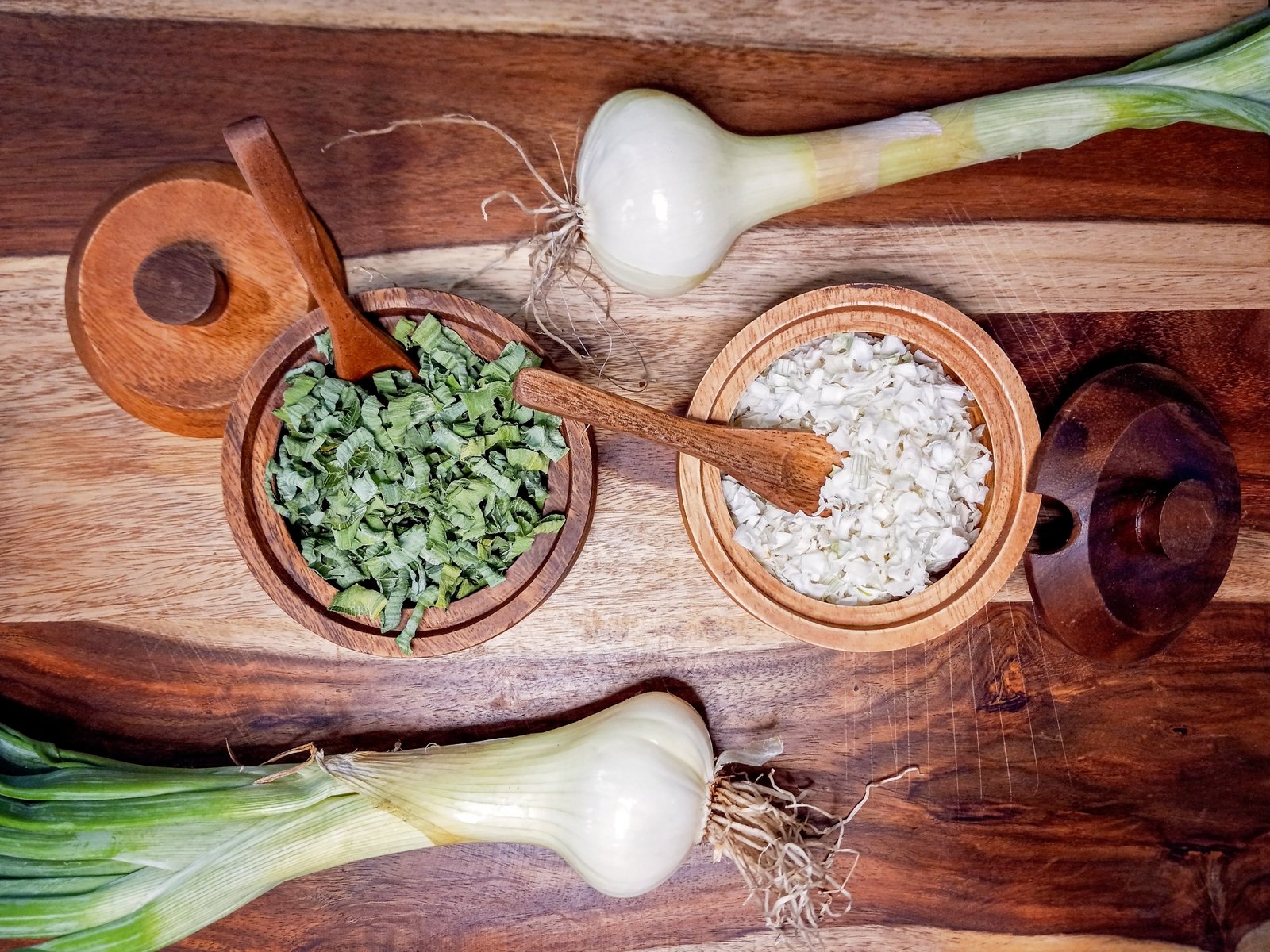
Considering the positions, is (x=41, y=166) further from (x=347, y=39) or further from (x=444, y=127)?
(x=444, y=127)

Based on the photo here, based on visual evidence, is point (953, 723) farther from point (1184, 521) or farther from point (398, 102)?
point (398, 102)

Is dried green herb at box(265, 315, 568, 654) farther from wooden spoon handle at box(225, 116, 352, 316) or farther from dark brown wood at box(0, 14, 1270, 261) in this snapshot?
dark brown wood at box(0, 14, 1270, 261)

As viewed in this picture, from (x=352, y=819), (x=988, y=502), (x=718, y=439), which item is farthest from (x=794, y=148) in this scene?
(x=352, y=819)

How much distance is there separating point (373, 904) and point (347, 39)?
4.77 ft

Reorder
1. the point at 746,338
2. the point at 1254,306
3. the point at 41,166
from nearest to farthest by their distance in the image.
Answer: the point at 746,338
the point at 41,166
the point at 1254,306

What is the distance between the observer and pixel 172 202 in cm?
130

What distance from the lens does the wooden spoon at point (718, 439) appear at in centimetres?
116

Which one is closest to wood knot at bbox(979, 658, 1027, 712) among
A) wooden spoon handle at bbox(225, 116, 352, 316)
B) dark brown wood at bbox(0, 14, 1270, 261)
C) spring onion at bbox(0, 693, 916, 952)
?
spring onion at bbox(0, 693, 916, 952)

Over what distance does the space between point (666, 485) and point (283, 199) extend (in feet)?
2.34

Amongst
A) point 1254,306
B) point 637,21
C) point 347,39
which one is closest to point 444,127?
point 347,39

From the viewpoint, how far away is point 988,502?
1340 mm

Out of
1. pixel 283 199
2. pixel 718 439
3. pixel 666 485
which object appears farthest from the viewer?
pixel 666 485

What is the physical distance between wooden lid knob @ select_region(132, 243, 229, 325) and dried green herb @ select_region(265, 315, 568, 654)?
6.6 inches

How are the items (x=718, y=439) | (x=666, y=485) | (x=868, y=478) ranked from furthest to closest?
(x=666, y=485) < (x=868, y=478) < (x=718, y=439)
